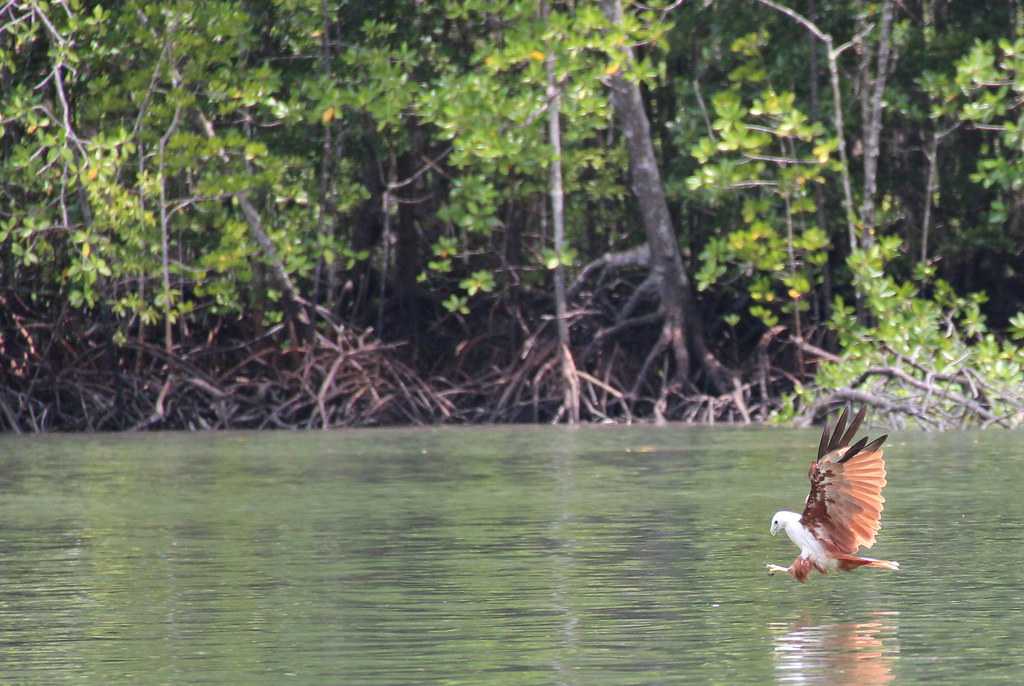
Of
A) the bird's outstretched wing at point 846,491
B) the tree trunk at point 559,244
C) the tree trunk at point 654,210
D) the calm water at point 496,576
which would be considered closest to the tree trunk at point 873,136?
the tree trunk at point 654,210

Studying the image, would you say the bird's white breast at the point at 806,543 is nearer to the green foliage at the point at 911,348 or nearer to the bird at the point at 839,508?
the bird at the point at 839,508

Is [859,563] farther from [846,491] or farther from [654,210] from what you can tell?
[654,210]

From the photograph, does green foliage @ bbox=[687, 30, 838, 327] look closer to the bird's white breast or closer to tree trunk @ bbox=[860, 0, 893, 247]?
tree trunk @ bbox=[860, 0, 893, 247]

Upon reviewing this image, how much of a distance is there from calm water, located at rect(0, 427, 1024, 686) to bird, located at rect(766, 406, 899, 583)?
138 mm

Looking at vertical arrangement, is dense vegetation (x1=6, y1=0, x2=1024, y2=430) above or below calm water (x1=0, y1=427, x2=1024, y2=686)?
above

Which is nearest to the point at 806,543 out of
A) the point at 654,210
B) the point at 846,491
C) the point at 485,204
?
the point at 846,491

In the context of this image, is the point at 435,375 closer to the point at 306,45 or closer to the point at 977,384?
the point at 306,45

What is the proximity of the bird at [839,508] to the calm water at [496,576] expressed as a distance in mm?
138

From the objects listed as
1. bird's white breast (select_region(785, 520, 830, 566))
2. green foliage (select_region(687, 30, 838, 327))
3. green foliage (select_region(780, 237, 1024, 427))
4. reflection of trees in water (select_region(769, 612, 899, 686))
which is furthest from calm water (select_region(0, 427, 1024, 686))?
green foliage (select_region(687, 30, 838, 327))

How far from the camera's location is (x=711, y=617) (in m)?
6.80

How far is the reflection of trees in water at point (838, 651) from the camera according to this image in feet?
18.7

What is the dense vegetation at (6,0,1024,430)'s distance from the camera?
17.8 meters

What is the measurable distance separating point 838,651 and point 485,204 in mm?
13407

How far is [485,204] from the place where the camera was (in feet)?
63.5
